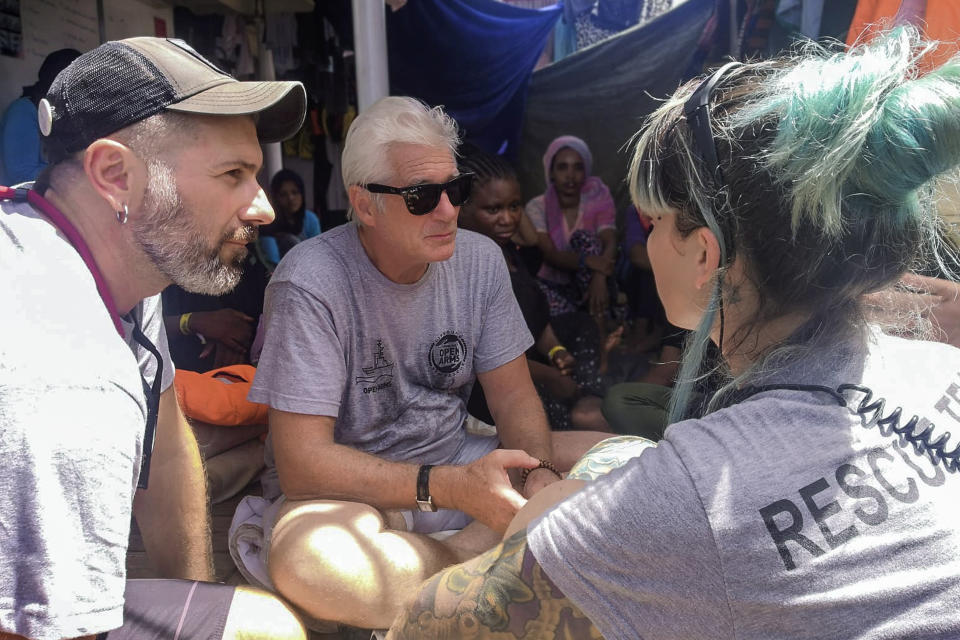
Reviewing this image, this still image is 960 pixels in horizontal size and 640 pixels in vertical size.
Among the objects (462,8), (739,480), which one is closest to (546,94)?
(462,8)

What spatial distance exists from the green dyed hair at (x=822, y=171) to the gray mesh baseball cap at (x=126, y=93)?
3.17 ft

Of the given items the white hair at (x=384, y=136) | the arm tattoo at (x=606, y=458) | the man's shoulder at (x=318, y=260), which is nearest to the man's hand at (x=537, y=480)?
the arm tattoo at (x=606, y=458)

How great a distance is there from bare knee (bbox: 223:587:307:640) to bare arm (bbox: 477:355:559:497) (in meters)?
0.97

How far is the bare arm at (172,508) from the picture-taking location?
6.39 ft

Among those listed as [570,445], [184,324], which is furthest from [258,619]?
[184,324]

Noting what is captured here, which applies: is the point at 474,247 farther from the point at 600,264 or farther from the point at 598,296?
the point at 600,264

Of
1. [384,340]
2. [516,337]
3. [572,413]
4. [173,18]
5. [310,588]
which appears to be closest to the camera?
[310,588]

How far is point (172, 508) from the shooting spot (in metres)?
1.96

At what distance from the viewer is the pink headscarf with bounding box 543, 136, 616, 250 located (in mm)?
5324

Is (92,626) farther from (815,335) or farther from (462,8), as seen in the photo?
(462,8)

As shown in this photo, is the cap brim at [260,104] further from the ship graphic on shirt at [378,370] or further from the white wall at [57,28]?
the white wall at [57,28]

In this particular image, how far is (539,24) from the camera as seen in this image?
6.37 metres

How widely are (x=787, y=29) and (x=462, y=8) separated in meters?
2.82

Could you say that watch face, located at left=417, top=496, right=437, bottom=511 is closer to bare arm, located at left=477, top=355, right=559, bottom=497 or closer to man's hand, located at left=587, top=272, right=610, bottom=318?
bare arm, located at left=477, top=355, right=559, bottom=497
